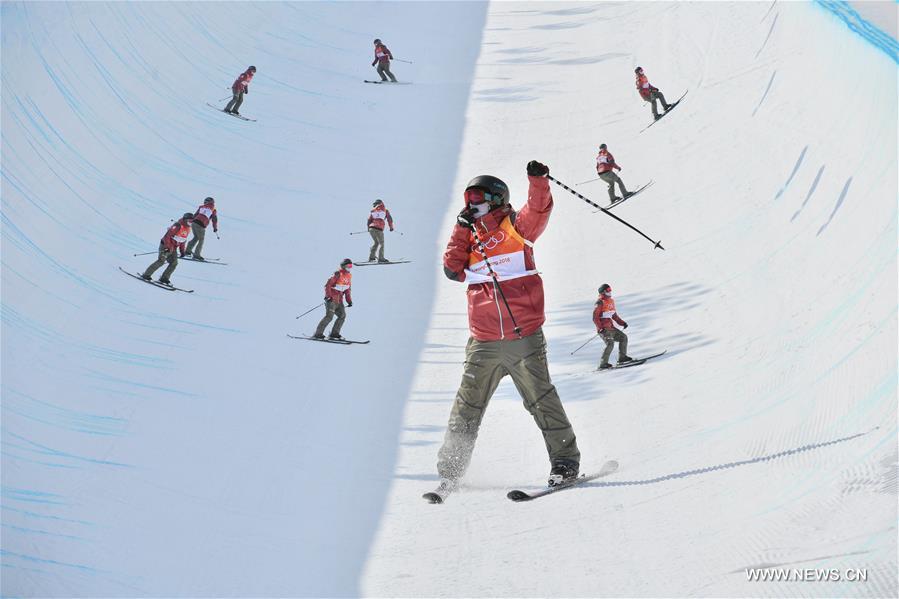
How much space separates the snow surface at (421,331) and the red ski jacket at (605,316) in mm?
456

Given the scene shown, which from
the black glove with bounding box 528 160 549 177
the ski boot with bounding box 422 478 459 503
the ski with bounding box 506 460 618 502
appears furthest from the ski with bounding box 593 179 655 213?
the black glove with bounding box 528 160 549 177

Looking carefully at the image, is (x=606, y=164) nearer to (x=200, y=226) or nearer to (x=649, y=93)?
(x=649, y=93)

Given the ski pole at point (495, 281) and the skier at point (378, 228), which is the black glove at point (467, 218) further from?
the skier at point (378, 228)

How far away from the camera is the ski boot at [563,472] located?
16.7ft

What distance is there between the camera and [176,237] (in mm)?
10289

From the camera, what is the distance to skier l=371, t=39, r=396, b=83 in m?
18.5

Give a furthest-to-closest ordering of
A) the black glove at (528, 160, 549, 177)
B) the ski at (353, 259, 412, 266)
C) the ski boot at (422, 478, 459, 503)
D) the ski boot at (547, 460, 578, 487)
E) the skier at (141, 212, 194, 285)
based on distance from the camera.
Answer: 1. the ski at (353, 259, 412, 266)
2. the skier at (141, 212, 194, 285)
3. the ski boot at (422, 478, 459, 503)
4. the ski boot at (547, 460, 578, 487)
5. the black glove at (528, 160, 549, 177)

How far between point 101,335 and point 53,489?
283 cm

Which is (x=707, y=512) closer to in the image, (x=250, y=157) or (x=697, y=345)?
(x=697, y=345)

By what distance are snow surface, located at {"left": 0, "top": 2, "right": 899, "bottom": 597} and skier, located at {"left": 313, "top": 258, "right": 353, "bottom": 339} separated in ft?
0.94

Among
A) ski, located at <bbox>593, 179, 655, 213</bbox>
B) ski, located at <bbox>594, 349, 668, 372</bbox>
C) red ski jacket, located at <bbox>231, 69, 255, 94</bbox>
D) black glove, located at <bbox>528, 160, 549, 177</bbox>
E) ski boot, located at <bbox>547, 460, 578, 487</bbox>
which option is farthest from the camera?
red ski jacket, located at <bbox>231, 69, 255, 94</bbox>

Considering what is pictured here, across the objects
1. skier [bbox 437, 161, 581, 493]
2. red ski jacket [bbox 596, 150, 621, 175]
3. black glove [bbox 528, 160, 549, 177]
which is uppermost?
red ski jacket [bbox 596, 150, 621, 175]

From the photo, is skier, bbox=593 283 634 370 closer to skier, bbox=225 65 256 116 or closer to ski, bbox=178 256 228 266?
ski, bbox=178 256 228 266

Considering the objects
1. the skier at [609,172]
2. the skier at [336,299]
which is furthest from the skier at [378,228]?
the skier at [609,172]
